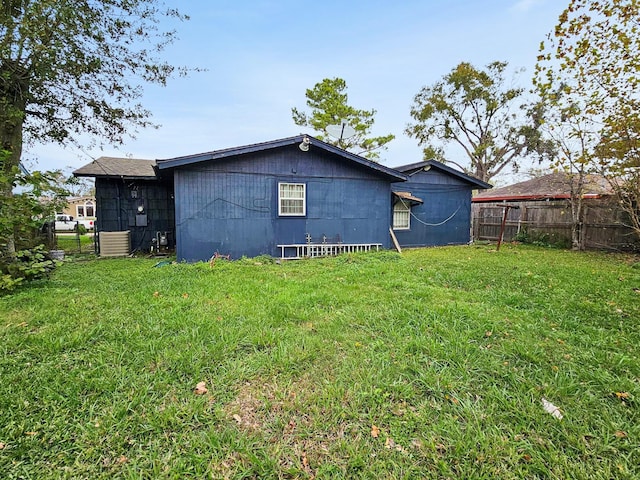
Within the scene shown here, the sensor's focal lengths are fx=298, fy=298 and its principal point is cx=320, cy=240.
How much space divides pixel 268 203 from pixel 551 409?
7270 mm

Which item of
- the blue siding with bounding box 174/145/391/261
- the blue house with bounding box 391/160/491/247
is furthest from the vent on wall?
the blue house with bounding box 391/160/491/247

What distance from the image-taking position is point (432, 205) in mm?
11766

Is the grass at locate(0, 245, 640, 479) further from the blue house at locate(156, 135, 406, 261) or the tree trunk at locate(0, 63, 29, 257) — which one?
the tree trunk at locate(0, 63, 29, 257)

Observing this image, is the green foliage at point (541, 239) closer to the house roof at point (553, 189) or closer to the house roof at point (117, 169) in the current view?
the house roof at point (553, 189)

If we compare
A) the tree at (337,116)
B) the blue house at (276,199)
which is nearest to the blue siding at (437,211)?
the blue house at (276,199)

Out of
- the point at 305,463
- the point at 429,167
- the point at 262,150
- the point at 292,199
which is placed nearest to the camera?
the point at 305,463

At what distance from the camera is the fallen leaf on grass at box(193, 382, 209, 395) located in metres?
2.19

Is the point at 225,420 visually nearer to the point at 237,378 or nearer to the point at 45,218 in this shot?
the point at 237,378

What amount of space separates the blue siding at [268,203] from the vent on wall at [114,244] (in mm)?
3283

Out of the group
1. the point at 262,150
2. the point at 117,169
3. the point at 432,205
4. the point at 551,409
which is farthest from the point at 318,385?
the point at 117,169

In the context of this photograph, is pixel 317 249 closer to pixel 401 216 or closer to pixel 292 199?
pixel 292 199

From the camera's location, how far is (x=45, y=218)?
188 inches

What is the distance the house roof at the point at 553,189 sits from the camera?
389 inches

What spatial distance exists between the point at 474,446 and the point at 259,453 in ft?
4.06
